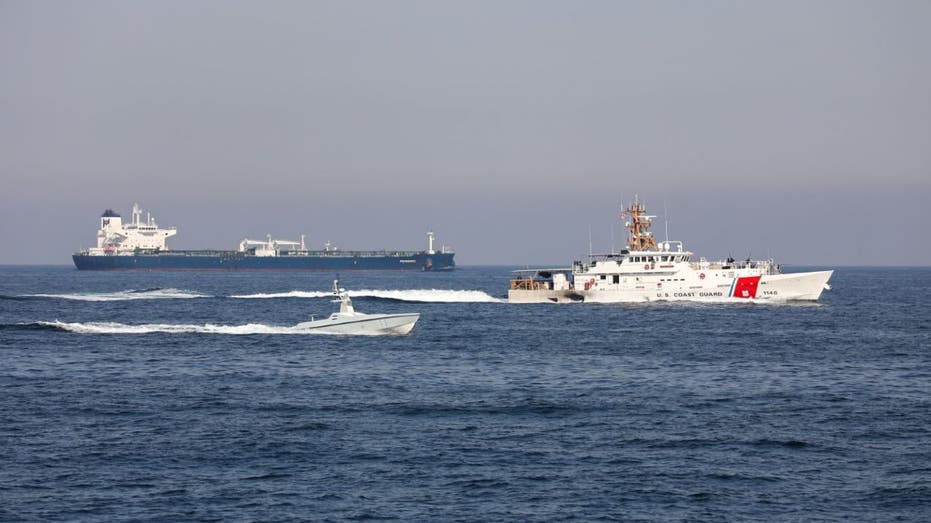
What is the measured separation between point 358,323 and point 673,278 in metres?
37.1

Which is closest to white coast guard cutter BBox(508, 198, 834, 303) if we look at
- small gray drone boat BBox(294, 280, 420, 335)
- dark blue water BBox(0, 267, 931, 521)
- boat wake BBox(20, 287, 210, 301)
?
dark blue water BBox(0, 267, 931, 521)

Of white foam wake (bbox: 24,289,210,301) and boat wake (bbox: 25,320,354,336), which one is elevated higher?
white foam wake (bbox: 24,289,210,301)

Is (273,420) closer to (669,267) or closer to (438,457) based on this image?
(438,457)

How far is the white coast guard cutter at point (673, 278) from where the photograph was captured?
8344cm

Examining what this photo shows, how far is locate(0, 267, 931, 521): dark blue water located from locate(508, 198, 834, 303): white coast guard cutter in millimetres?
24337

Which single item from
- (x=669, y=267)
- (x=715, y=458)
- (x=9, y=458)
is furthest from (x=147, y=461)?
(x=669, y=267)

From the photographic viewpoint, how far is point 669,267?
274ft

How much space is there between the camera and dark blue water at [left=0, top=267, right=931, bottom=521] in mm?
22516

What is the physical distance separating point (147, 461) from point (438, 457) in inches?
301

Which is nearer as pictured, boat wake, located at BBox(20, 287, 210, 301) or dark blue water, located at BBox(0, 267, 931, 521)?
dark blue water, located at BBox(0, 267, 931, 521)

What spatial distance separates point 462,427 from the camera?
30344 mm

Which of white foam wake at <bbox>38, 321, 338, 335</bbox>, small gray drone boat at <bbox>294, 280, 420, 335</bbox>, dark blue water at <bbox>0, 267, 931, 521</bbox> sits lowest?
dark blue water at <bbox>0, 267, 931, 521</bbox>

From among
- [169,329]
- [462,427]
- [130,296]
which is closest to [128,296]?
[130,296]

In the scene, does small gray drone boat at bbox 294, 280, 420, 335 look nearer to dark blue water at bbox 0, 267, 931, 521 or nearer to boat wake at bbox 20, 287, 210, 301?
dark blue water at bbox 0, 267, 931, 521
